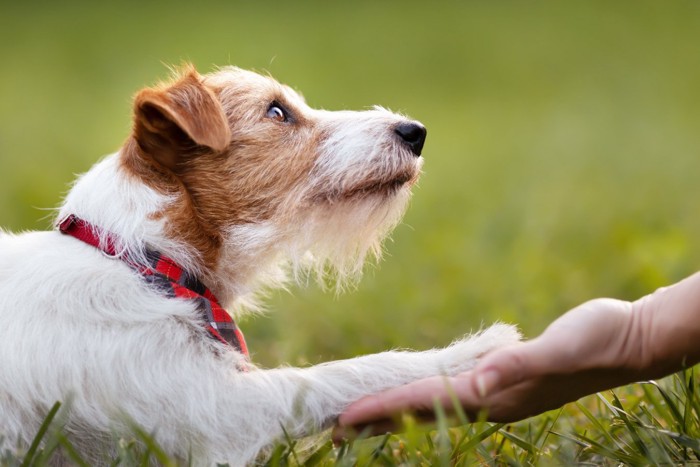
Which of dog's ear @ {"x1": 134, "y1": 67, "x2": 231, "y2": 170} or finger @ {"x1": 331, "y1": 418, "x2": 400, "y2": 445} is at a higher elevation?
dog's ear @ {"x1": 134, "y1": 67, "x2": 231, "y2": 170}

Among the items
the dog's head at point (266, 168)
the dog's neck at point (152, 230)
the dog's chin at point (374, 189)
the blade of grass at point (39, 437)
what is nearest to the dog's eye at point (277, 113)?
the dog's head at point (266, 168)

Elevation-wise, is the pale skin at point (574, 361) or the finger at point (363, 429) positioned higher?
the pale skin at point (574, 361)

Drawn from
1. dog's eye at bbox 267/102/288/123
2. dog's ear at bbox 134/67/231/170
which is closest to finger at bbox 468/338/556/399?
dog's ear at bbox 134/67/231/170

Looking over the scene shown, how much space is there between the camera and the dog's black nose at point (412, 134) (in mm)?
3938

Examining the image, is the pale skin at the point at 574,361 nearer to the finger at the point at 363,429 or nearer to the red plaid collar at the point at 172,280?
the finger at the point at 363,429

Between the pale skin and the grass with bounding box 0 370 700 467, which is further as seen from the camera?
the grass with bounding box 0 370 700 467

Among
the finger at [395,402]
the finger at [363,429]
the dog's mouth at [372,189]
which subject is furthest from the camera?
the dog's mouth at [372,189]

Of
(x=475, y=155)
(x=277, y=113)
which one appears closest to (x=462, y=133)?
(x=475, y=155)

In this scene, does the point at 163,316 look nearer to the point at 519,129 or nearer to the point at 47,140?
the point at 47,140

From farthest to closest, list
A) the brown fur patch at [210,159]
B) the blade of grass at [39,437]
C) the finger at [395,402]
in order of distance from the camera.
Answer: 1. the brown fur patch at [210,159]
2. the finger at [395,402]
3. the blade of grass at [39,437]

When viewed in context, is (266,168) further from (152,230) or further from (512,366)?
(512,366)

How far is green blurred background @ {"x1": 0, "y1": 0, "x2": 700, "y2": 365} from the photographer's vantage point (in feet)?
19.9

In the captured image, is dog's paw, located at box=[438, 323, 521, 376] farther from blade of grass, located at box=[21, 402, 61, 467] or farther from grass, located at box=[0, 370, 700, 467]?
blade of grass, located at box=[21, 402, 61, 467]

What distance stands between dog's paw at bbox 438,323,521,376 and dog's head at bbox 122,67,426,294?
34.0 inches
